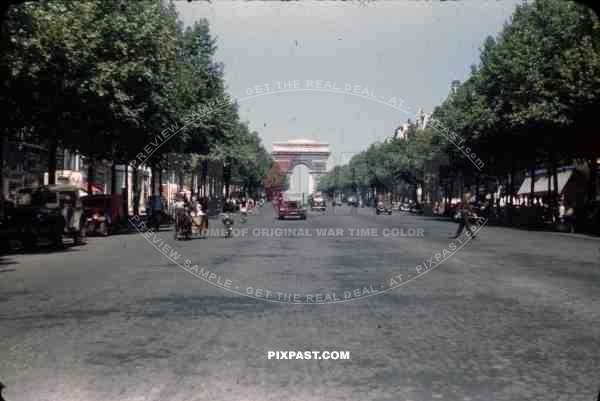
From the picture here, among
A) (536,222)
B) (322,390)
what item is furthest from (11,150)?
(322,390)

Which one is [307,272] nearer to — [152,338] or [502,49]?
[152,338]

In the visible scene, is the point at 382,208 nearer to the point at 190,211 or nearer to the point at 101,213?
the point at 101,213

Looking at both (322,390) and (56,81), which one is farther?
(56,81)

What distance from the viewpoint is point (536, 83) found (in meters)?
38.5

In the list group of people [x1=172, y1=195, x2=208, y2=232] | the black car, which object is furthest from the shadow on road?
group of people [x1=172, y1=195, x2=208, y2=232]

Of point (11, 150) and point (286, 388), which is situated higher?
point (11, 150)

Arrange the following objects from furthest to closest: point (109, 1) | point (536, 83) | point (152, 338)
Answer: point (536, 83)
point (109, 1)
point (152, 338)

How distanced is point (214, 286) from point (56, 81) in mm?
14391

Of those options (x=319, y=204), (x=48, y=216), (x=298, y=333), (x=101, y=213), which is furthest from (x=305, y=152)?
(x=298, y=333)

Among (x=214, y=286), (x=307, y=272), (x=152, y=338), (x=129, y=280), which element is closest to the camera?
(x=152, y=338)

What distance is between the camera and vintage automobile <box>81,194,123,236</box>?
3166 centimetres

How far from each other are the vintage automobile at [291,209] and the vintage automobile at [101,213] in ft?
62.2

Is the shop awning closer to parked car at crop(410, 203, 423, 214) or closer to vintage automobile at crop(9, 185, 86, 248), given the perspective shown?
parked car at crop(410, 203, 423, 214)

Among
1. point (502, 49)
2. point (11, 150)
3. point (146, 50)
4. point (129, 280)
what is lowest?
point (129, 280)
